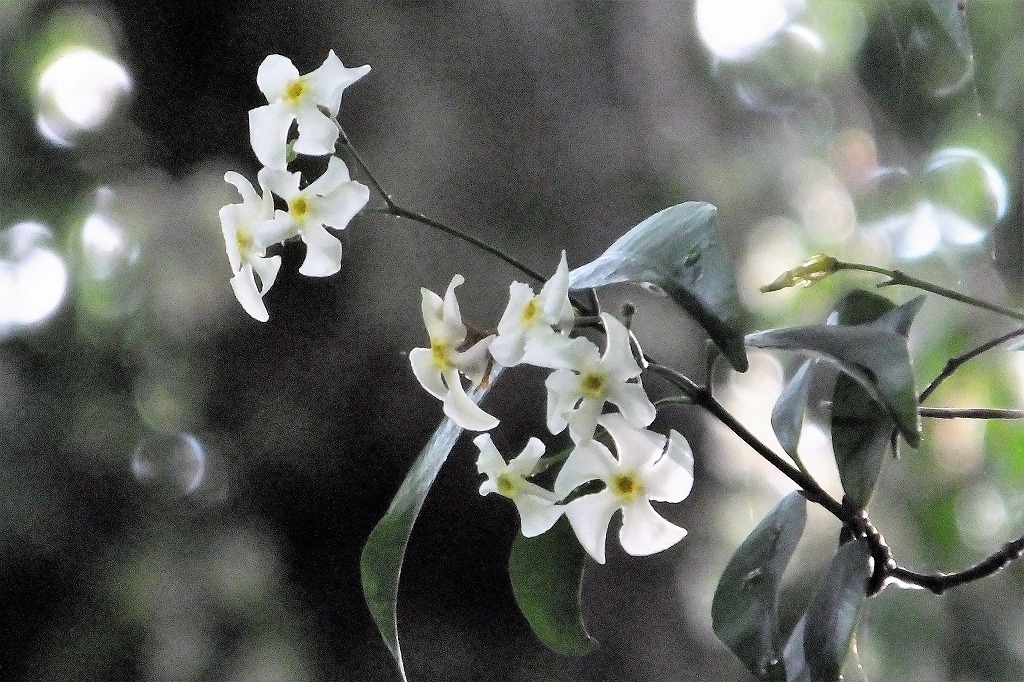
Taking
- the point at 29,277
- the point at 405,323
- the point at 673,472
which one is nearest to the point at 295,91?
the point at 673,472

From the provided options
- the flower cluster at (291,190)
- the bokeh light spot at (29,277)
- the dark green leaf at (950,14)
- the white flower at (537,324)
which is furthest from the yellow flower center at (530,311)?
the bokeh light spot at (29,277)

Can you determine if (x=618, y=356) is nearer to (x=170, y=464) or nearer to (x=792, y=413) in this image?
(x=792, y=413)

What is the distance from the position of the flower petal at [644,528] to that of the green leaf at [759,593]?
0.19 feet

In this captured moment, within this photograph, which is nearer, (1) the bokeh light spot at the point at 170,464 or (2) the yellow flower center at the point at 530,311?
(2) the yellow flower center at the point at 530,311

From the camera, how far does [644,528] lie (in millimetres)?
386

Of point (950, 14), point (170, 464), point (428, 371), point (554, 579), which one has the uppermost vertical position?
point (950, 14)

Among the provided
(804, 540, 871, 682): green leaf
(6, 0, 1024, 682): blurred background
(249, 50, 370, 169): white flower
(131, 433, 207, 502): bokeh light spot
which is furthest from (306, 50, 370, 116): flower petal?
(131, 433, 207, 502): bokeh light spot

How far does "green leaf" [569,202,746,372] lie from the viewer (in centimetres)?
32

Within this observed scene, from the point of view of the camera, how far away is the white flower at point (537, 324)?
35cm

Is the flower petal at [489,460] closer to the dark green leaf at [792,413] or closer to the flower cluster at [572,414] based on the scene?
the flower cluster at [572,414]

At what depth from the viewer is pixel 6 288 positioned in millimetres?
993

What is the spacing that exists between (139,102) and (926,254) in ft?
3.17

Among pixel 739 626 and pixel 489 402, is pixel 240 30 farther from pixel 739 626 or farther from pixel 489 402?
pixel 739 626

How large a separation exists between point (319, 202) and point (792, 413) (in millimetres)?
242
